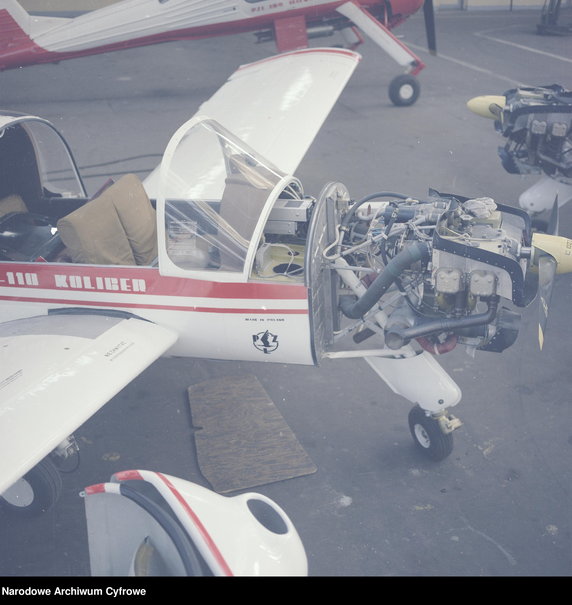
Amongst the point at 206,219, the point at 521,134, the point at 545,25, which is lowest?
the point at 545,25

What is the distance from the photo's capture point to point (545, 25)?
18172 millimetres

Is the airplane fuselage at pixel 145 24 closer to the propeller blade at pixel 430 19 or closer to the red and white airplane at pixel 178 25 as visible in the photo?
the red and white airplane at pixel 178 25

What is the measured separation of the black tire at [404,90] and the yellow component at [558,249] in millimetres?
8506

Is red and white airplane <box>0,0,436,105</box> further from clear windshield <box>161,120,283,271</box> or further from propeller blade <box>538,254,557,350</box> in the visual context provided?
propeller blade <box>538,254,557,350</box>

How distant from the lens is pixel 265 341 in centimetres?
505

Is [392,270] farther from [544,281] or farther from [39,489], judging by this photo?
[39,489]

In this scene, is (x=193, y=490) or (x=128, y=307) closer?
(x=193, y=490)

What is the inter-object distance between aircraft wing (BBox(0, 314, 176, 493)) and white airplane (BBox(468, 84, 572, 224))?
471 centimetres

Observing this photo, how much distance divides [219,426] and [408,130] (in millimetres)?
7797

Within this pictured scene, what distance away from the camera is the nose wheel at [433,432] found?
510 centimetres

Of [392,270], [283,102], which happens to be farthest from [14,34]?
[392,270]

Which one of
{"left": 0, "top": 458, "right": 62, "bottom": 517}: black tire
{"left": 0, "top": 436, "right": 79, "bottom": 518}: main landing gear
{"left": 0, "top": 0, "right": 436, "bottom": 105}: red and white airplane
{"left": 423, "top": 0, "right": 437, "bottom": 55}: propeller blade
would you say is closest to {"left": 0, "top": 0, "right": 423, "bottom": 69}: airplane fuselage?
{"left": 0, "top": 0, "right": 436, "bottom": 105}: red and white airplane
